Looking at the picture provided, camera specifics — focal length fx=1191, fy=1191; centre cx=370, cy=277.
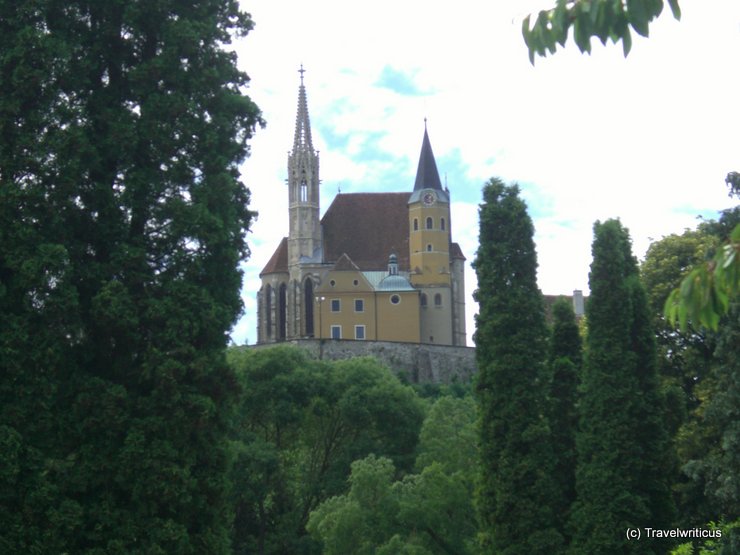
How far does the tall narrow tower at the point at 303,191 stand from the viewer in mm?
90812

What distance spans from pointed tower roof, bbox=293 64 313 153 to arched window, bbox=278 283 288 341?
10.7 metres

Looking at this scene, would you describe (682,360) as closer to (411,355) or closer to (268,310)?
(411,355)

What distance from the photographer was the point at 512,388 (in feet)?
70.1

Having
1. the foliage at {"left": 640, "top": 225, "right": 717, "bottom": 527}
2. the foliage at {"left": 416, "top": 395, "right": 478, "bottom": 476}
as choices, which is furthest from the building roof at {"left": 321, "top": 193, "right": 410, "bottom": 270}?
the foliage at {"left": 640, "top": 225, "right": 717, "bottom": 527}

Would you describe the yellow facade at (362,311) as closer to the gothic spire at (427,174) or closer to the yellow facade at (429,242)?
the yellow facade at (429,242)

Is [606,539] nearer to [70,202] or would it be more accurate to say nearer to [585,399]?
[585,399]

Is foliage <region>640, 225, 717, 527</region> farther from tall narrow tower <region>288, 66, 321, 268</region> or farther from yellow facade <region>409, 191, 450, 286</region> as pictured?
tall narrow tower <region>288, 66, 321, 268</region>

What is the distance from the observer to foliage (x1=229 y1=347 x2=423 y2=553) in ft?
122

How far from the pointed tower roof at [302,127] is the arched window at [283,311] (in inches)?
422

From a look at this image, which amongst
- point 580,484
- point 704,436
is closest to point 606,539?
point 580,484

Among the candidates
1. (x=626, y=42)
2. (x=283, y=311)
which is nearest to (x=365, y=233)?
(x=283, y=311)

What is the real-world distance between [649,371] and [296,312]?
67.2 m

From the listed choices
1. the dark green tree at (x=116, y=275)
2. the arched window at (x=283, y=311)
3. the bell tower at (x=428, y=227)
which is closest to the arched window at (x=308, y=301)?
the arched window at (x=283, y=311)

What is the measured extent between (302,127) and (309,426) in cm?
5350
